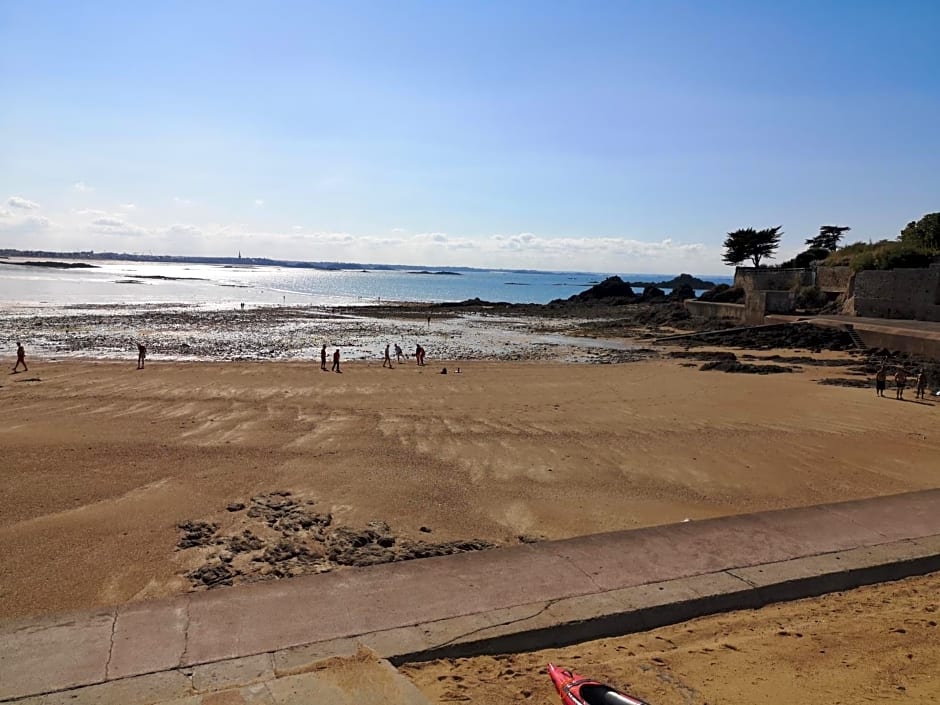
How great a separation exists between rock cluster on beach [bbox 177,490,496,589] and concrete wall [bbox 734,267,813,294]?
3787 cm

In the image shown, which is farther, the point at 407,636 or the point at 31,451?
the point at 31,451

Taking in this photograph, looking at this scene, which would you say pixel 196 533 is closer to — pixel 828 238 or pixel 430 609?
pixel 430 609

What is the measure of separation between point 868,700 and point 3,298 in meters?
67.7

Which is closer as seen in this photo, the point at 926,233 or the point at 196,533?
the point at 196,533

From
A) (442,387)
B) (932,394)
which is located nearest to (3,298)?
(442,387)

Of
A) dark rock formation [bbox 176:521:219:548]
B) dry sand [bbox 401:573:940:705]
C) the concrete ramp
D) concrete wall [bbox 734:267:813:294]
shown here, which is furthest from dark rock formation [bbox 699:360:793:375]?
the concrete ramp

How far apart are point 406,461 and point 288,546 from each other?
11.3 feet

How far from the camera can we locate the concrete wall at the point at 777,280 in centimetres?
3806

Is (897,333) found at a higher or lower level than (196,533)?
higher

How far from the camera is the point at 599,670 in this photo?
352cm

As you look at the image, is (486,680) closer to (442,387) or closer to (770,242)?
(442,387)

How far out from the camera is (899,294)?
91.7 ft

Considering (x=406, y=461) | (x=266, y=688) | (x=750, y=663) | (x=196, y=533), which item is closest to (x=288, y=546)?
(x=196, y=533)

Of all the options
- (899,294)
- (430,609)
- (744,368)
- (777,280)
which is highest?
(777,280)
